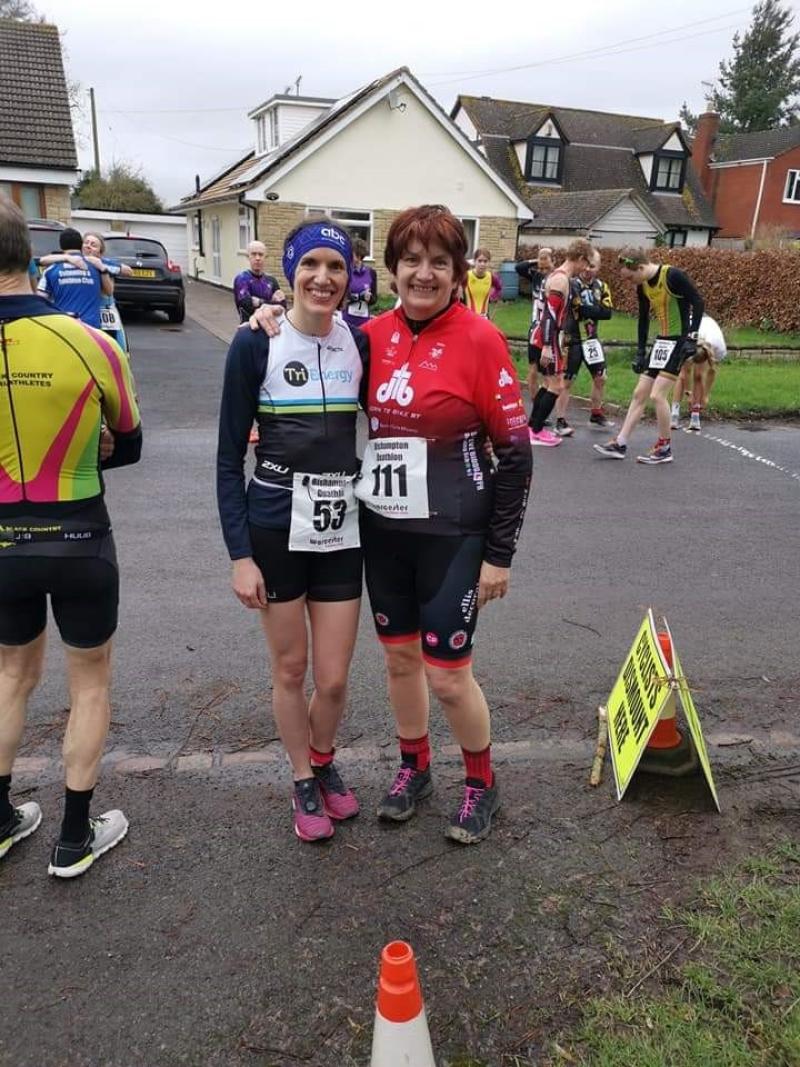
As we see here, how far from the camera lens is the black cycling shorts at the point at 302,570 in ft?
Result: 8.54

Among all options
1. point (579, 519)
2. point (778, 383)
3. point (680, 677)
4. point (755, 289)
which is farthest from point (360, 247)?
point (755, 289)

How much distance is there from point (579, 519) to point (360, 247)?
5.06 meters

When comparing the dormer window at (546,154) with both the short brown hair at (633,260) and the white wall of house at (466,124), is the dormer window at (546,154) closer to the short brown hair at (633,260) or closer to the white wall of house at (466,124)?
the white wall of house at (466,124)

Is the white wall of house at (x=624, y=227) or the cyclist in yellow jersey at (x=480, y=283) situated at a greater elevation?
the white wall of house at (x=624, y=227)

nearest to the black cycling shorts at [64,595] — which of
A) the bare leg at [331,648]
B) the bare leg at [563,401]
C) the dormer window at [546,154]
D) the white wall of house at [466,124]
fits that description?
the bare leg at [331,648]

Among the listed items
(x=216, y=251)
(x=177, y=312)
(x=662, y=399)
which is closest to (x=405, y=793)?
(x=662, y=399)

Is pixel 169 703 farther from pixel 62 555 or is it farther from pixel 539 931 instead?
pixel 539 931

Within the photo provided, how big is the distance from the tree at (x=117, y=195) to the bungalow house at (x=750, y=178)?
29954mm

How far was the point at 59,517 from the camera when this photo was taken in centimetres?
239

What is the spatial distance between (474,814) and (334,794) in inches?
20.8

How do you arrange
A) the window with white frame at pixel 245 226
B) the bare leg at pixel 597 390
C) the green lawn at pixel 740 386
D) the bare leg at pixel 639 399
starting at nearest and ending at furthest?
the bare leg at pixel 639 399 < the bare leg at pixel 597 390 < the green lawn at pixel 740 386 < the window with white frame at pixel 245 226

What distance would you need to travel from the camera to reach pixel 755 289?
20.9 meters

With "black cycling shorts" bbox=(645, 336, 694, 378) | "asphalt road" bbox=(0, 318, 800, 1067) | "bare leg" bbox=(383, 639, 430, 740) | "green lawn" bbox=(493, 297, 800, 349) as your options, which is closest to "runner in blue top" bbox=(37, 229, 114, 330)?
"asphalt road" bbox=(0, 318, 800, 1067)

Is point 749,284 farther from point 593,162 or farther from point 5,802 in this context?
point 5,802
